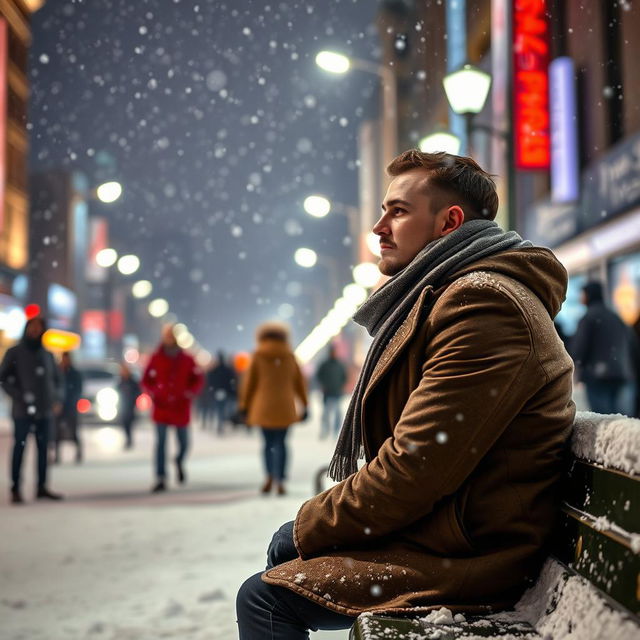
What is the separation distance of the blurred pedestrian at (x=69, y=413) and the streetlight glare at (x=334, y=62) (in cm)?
667

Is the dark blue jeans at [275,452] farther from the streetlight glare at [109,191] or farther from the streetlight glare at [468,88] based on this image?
the streetlight glare at [109,191]

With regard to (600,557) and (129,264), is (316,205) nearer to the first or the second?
(129,264)

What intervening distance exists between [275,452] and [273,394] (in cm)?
69

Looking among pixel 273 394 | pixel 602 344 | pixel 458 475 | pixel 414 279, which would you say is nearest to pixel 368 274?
pixel 602 344

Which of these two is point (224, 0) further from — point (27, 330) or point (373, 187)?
point (373, 187)

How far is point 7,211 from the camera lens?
47.1 meters

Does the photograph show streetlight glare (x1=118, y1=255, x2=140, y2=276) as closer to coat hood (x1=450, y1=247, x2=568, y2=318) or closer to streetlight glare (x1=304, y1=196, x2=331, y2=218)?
streetlight glare (x1=304, y1=196, x2=331, y2=218)

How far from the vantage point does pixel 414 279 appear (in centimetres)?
247

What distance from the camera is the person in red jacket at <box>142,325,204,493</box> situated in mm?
10508

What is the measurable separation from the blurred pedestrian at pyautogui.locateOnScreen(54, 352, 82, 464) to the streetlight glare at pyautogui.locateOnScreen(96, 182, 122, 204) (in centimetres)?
459

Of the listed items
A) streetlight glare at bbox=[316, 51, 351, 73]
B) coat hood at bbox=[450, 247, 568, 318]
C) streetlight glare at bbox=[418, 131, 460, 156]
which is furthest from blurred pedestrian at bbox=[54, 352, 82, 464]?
coat hood at bbox=[450, 247, 568, 318]

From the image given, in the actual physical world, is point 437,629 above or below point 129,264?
below

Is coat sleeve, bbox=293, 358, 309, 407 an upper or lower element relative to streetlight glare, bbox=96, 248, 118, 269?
lower

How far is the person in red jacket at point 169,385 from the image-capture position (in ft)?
34.5
